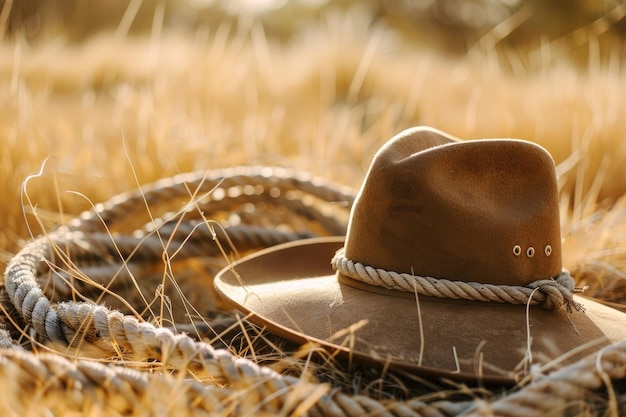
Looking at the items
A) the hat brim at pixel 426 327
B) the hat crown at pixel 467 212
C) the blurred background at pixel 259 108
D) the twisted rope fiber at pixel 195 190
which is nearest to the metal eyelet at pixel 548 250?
the hat crown at pixel 467 212

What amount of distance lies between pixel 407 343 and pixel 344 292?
0.21 m

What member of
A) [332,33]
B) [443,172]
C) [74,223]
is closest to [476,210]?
[443,172]

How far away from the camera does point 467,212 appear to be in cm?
118

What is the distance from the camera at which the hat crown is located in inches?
46.6

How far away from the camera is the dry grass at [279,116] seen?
214 cm

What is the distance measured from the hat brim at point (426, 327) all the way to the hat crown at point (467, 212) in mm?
66

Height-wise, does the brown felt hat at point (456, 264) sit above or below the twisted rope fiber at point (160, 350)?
above

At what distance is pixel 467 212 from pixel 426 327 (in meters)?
0.21

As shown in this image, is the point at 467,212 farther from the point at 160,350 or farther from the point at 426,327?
the point at 160,350

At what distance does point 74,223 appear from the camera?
171cm

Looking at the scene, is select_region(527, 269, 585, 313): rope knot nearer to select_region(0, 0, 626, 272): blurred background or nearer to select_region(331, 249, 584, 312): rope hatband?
select_region(331, 249, 584, 312): rope hatband

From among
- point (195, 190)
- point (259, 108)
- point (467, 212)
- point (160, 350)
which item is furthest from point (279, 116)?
point (160, 350)

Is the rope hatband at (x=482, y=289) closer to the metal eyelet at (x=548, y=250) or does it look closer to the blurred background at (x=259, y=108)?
the metal eyelet at (x=548, y=250)

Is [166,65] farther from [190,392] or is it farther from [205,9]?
[205,9]
